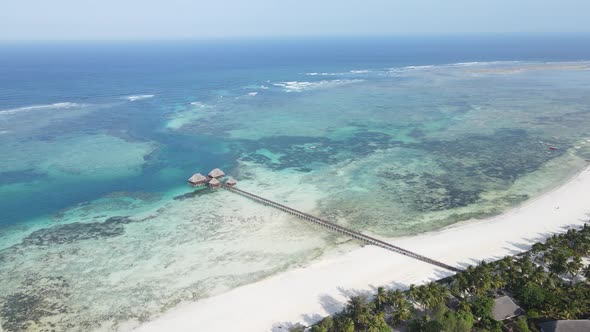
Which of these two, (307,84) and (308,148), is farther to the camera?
(307,84)

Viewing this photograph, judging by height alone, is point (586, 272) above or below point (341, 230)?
above

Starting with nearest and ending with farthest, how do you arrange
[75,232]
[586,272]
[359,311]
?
1. [359,311]
2. [586,272]
3. [75,232]

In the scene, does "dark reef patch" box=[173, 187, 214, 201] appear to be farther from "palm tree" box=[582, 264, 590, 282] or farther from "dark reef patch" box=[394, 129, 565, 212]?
"palm tree" box=[582, 264, 590, 282]

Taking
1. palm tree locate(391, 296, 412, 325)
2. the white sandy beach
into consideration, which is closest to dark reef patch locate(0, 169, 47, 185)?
the white sandy beach

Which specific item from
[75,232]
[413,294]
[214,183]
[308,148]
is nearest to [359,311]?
[413,294]

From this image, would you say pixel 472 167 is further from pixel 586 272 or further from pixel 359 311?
pixel 359 311

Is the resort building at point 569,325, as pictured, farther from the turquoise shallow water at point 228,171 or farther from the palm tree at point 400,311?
the turquoise shallow water at point 228,171

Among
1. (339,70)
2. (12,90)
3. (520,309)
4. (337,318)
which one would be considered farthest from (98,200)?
(339,70)
